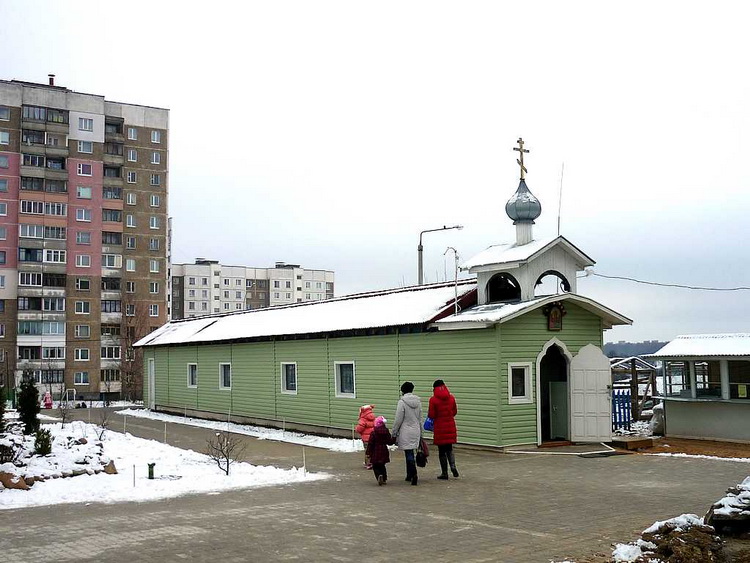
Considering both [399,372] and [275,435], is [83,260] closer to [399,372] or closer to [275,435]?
[275,435]

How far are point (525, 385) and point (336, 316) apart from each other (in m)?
7.47

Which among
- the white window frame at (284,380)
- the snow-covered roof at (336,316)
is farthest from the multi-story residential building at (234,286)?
the white window frame at (284,380)

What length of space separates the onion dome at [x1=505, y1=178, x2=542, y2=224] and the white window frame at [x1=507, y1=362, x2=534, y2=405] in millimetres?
3860

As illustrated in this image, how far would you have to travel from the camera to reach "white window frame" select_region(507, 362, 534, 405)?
17391 mm

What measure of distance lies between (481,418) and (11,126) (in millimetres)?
55173

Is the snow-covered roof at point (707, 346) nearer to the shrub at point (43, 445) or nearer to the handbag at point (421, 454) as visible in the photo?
the handbag at point (421, 454)

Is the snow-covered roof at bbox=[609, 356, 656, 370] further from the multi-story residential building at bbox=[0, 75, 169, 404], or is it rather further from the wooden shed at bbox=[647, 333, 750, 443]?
the multi-story residential building at bbox=[0, 75, 169, 404]

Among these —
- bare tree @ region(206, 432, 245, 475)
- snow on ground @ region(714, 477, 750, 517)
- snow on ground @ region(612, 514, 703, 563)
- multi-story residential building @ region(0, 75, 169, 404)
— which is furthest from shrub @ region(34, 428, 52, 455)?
multi-story residential building @ region(0, 75, 169, 404)

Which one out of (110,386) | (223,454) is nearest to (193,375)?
(223,454)

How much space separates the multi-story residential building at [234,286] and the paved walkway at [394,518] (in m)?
99.1

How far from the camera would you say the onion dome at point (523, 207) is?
1945 centimetres

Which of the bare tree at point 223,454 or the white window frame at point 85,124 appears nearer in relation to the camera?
the bare tree at point 223,454

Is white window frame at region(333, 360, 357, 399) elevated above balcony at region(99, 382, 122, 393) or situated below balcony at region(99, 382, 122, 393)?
above

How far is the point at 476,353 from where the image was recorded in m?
17.8
